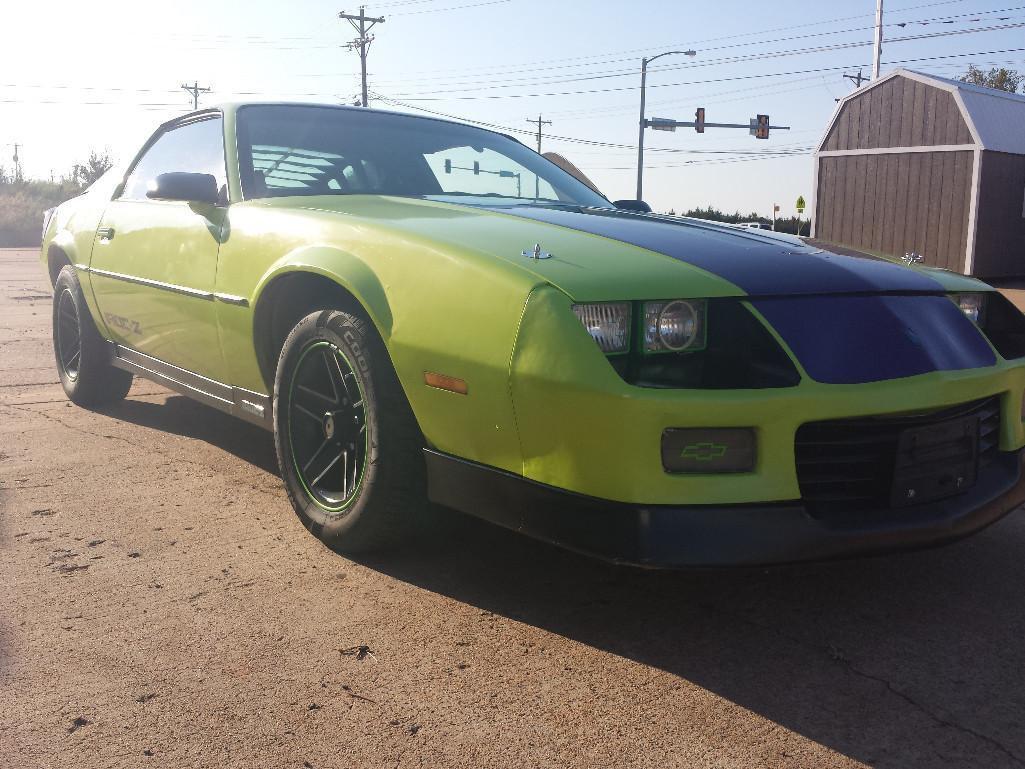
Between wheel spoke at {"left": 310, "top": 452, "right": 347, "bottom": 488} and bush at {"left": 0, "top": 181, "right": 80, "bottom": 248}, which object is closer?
wheel spoke at {"left": 310, "top": 452, "right": 347, "bottom": 488}


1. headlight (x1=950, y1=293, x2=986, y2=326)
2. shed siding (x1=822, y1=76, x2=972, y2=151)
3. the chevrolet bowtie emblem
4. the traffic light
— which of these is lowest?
headlight (x1=950, y1=293, x2=986, y2=326)

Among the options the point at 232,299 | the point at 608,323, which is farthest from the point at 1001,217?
the point at 608,323

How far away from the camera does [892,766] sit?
1.91m

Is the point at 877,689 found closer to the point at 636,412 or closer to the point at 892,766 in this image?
the point at 892,766

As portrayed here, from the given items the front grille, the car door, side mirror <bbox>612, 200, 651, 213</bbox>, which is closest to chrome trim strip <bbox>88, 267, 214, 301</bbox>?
the car door

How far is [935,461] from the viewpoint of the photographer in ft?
8.00

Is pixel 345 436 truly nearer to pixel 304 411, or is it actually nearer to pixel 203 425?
pixel 304 411

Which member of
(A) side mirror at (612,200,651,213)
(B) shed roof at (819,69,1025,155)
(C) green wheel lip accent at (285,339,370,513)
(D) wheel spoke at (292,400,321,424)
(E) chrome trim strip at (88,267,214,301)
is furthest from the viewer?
(B) shed roof at (819,69,1025,155)

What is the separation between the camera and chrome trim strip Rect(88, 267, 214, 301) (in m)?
3.61

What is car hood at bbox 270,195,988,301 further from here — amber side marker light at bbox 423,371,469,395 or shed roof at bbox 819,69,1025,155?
shed roof at bbox 819,69,1025,155

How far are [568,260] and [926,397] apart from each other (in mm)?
915

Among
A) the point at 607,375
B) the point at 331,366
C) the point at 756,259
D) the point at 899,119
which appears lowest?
the point at 331,366

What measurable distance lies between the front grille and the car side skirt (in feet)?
5.91

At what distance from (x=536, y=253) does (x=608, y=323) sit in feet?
1.03
